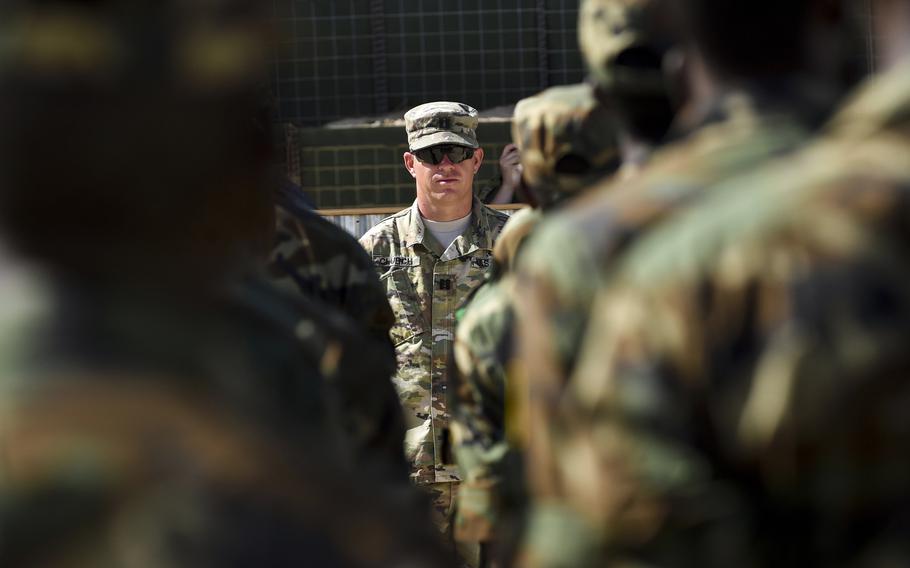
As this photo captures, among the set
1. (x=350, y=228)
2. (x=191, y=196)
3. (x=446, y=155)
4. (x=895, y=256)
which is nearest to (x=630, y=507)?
(x=895, y=256)

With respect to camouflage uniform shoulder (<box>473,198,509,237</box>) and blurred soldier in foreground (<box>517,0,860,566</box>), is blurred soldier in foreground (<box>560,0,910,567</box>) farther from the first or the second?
camouflage uniform shoulder (<box>473,198,509,237</box>)

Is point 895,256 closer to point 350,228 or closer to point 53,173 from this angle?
point 53,173

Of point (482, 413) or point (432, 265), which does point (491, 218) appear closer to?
point (432, 265)

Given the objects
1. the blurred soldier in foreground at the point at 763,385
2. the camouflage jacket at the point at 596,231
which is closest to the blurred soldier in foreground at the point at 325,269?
the camouflage jacket at the point at 596,231

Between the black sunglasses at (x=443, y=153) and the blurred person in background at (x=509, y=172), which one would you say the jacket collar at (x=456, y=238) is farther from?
the blurred person in background at (x=509, y=172)

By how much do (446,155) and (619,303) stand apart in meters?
5.43

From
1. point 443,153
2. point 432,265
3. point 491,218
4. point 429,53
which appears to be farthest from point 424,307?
point 429,53

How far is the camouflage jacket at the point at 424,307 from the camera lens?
6.80m

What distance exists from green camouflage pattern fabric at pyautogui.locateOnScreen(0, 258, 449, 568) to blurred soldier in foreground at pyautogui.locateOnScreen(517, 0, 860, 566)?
621mm

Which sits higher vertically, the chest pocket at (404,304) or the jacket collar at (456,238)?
the jacket collar at (456,238)

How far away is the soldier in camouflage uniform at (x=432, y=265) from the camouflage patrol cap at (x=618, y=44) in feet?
12.0

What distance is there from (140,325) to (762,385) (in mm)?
753

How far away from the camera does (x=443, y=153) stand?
23.5 ft

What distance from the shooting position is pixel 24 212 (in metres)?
1.23
